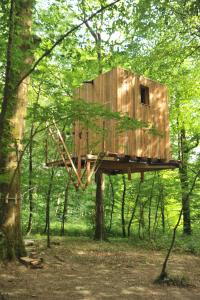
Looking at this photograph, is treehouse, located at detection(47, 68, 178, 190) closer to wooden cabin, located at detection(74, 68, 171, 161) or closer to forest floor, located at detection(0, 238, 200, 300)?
wooden cabin, located at detection(74, 68, 171, 161)

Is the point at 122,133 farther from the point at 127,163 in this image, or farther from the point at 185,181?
the point at 185,181

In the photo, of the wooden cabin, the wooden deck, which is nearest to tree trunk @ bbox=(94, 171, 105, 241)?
the wooden deck

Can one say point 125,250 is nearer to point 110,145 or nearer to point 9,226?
point 110,145

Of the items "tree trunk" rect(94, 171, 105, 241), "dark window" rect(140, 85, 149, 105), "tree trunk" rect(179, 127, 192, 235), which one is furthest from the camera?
"tree trunk" rect(179, 127, 192, 235)

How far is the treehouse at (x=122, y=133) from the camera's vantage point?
10.9m

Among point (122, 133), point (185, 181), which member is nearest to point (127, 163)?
point (122, 133)

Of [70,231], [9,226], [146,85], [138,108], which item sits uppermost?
[146,85]

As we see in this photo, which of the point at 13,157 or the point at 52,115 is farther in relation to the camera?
the point at 13,157

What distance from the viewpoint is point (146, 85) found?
1243 cm

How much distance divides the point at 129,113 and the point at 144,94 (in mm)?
1631

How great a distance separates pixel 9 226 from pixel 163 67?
306 inches

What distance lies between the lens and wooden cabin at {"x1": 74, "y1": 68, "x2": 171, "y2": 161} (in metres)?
11.0

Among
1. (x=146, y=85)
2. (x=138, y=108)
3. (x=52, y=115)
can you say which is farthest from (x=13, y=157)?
(x=146, y=85)

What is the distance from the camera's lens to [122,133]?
11000 mm
